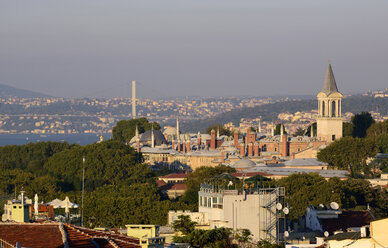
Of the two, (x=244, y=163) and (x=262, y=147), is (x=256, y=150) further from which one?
(x=244, y=163)

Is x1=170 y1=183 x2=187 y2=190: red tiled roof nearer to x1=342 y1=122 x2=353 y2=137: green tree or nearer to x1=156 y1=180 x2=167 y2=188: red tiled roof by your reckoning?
x1=156 y1=180 x2=167 y2=188: red tiled roof

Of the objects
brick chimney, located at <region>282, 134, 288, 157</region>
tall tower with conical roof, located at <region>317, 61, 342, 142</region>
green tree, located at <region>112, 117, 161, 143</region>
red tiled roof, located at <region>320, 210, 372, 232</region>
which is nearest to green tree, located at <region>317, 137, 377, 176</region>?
brick chimney, located at <region>282, 134, 288, 157</region>

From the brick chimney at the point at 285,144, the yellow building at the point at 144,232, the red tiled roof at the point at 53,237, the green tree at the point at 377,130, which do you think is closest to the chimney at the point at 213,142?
the brick chimney at the point at 285,144

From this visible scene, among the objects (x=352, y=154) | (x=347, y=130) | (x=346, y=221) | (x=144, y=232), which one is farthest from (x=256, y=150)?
(x=144, y=232)

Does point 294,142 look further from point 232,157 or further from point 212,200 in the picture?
point 212,200

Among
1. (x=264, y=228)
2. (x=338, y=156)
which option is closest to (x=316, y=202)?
(x=264, y=228)
